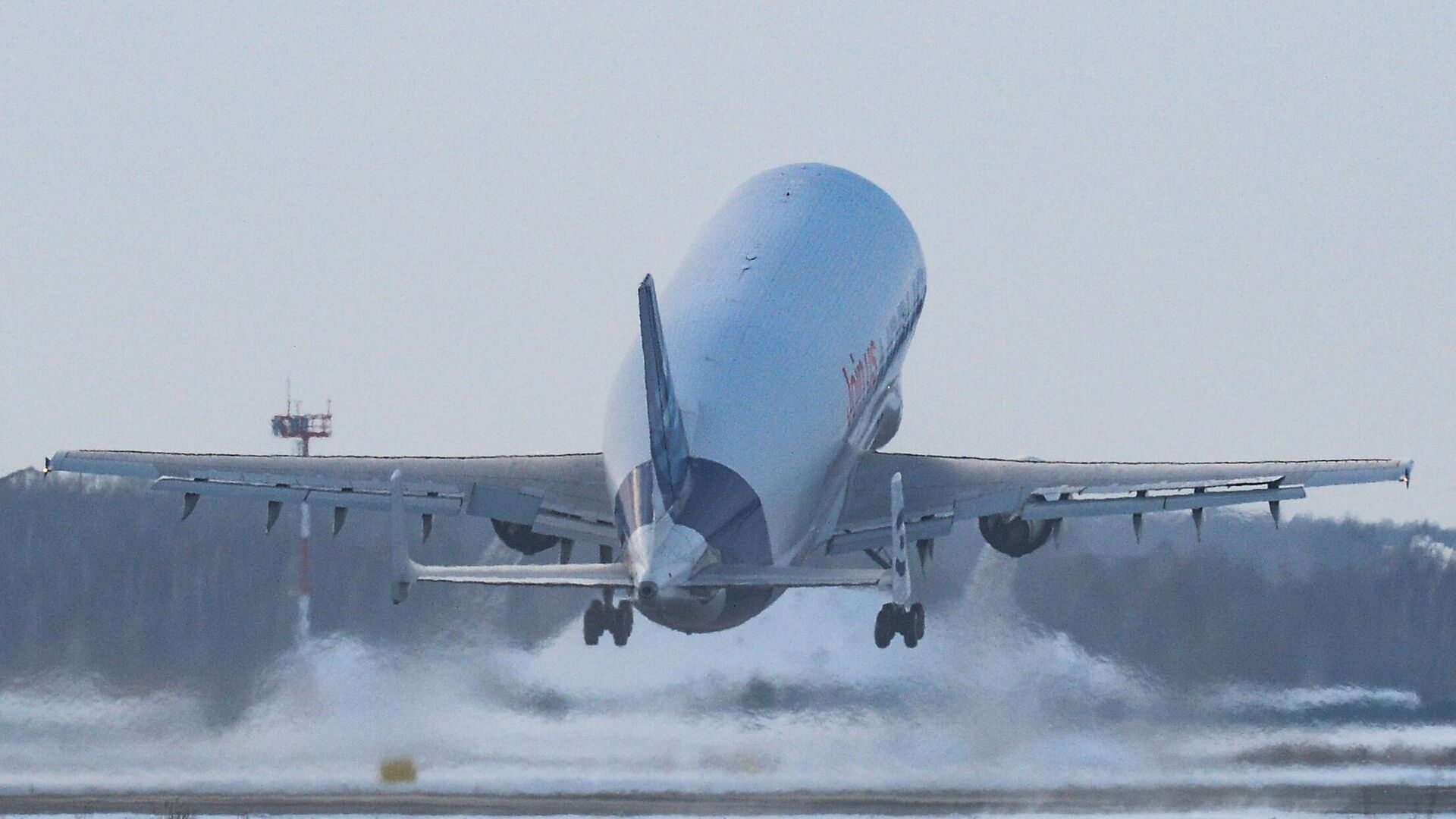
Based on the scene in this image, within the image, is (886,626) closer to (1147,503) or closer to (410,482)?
(1147,503)

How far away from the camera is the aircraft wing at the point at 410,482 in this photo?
76375 mm

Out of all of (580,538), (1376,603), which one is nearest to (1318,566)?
(1376,603)

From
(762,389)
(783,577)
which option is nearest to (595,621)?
(762,389)

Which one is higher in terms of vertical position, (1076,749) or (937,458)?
(937,458)

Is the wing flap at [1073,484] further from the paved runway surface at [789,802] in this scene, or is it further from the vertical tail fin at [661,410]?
the vertical tail fin at [661,410]

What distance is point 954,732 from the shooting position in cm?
7906

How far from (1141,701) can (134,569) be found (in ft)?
62.2

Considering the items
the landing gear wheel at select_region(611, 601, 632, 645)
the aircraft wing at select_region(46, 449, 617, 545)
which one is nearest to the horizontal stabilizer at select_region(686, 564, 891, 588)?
the landing gear wheel at select_region(611, 601, 632, 645)

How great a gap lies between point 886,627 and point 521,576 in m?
10.7

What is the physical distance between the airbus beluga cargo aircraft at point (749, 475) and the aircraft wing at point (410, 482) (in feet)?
0.13

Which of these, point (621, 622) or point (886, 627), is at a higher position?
point (621, 622)

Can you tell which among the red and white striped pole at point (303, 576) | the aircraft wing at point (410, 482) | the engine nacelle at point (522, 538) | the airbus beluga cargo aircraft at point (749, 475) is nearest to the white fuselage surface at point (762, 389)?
the airbus beluga cargo aircraft at point (749, 475)

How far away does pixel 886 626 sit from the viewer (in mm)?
76750

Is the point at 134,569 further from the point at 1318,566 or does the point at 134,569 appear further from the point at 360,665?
the point at 1318,566
